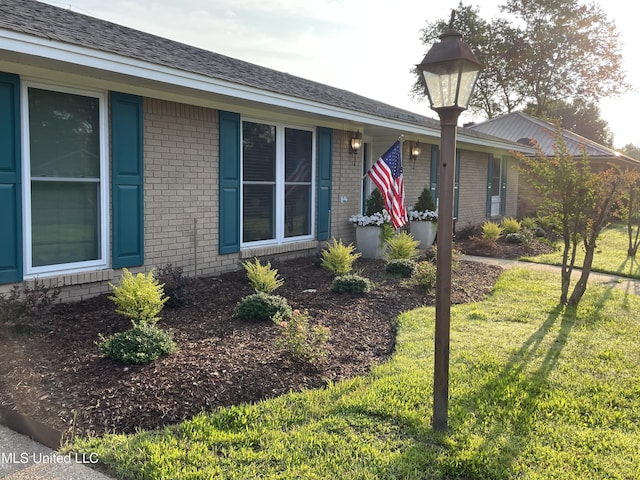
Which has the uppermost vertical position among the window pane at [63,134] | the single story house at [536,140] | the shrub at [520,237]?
the single story house at [536,140]

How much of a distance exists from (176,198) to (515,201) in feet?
52.3

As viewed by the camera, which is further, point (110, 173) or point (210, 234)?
point (210, 234)

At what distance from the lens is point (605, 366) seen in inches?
176

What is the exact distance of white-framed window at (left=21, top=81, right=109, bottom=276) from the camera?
5.28 metres

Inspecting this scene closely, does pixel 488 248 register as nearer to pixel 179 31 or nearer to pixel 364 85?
pixel 179 31

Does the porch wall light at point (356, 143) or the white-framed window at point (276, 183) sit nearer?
the white-framed window at point (276, 183)

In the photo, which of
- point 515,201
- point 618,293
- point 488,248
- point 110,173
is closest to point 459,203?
point 488,248

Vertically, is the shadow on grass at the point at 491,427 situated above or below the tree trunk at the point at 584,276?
below

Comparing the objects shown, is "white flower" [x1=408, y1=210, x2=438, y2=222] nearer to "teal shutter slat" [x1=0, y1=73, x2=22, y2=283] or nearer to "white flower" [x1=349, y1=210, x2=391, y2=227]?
"white flower" [x1=349, y1=210, x2=391, y2=227]

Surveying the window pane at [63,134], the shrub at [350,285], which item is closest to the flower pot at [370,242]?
the shrub at [350,285]

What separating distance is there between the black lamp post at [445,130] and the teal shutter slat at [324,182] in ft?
19.8

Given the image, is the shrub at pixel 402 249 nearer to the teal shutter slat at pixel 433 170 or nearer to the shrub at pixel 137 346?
the teal shutter slat at pixel 433 170

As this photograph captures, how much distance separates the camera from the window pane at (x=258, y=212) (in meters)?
8.02

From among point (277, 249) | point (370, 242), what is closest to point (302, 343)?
point (277, 249)
